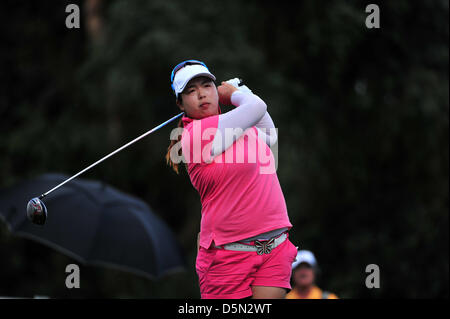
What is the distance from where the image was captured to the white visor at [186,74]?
2883 millimetres

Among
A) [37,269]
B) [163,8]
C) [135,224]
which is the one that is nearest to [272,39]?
[163,8]

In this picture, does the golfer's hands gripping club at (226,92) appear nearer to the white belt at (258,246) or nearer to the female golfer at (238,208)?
the female golfer at (238,208)

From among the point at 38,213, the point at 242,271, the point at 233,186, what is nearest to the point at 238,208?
the point at 233,186

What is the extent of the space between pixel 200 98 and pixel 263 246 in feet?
2.36

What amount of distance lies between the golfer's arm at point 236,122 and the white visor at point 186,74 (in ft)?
0.79

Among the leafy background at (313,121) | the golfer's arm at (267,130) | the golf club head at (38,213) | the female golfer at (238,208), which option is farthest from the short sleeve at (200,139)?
the leafy background at (313,121)

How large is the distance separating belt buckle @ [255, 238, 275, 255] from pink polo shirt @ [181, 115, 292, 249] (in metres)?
0.05

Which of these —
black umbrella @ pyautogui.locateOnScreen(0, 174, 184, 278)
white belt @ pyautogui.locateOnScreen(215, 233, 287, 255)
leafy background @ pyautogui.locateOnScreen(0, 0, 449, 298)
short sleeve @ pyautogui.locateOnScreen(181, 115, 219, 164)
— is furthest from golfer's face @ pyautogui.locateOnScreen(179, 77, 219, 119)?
leafy background @ pyautogui.locateOnScreen(0, 0, 449, 298)

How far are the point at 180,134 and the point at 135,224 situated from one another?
115 inches

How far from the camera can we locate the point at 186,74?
290 centimetres

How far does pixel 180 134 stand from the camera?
2.92 m

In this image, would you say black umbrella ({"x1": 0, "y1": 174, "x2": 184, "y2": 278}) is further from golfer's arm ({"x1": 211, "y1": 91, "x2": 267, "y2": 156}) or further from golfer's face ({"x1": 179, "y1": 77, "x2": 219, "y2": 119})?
golfer's arm ({"x1": 211, "y1": 91, "x2": 267, "y2": 156})

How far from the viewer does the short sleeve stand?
274cm

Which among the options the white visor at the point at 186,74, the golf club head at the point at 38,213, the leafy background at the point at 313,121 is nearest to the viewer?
the white visor at the point at 186,74
